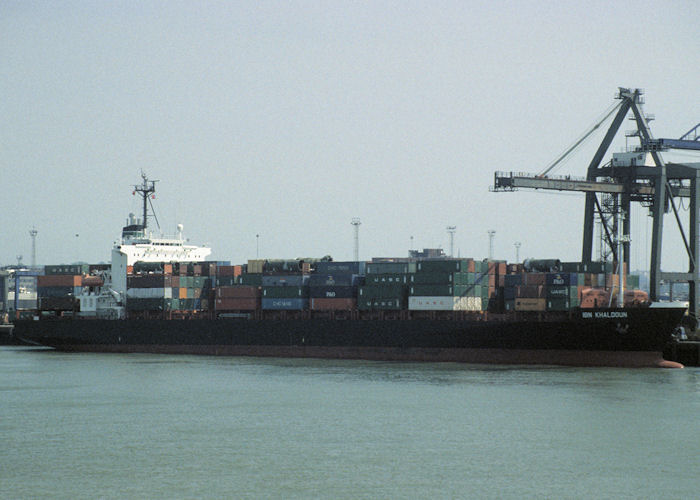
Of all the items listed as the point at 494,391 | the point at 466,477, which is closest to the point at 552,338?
the point at 494,391

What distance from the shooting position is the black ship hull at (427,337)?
178ft

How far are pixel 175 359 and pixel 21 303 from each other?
100m

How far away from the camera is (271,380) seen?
4891 cm

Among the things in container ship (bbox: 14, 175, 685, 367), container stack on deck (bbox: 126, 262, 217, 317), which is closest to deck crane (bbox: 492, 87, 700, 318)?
container ship (bbox: 14, 175, 685, 367)

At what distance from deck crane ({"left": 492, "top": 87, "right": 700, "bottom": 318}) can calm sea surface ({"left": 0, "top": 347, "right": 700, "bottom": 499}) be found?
52.4 feet

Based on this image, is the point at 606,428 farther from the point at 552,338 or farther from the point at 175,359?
the point at 175,359

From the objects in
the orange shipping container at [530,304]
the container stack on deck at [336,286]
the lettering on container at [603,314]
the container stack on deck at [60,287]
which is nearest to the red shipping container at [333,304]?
the container stack on deck at [336,286]

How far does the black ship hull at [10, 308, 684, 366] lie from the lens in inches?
2132

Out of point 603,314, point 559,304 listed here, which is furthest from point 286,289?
point 603,314

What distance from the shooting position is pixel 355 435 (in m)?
33.5

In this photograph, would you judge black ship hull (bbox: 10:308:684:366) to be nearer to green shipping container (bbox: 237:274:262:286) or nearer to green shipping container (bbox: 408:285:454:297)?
green shipping container (bbox: 408:285:454:297)

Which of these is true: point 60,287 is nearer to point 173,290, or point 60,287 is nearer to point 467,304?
point 173,290

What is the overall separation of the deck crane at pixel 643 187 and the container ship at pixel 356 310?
4.65 m

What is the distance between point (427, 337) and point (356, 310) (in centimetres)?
638
